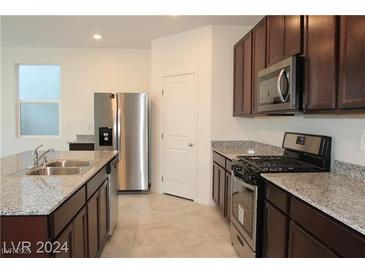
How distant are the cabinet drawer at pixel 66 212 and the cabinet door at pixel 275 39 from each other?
1.98 metres

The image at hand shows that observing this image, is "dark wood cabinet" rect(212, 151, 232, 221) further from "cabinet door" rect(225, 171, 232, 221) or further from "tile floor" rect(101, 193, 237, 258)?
"tile floor" rect(101, 193, 237, 258)

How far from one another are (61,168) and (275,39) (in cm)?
227

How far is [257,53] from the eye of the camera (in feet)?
10.6

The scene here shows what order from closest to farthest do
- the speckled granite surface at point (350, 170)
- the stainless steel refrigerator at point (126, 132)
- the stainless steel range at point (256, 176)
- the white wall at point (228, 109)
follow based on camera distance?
the speckled granite surface at point (350, 170) → the stainless steel range at point (256, 176) → the white wall at point (228, 109) → the stainless steel refrigerator at point (126, 132)

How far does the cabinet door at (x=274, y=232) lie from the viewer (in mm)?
1863

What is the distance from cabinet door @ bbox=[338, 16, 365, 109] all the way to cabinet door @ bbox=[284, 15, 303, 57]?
1.65 ft

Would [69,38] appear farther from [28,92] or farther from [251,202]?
[251,202]

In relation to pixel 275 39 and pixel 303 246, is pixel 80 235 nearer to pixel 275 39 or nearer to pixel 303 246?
pixel 303 246

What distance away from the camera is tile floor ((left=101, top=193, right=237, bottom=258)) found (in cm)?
283

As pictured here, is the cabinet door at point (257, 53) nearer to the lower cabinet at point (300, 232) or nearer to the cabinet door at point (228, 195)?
the cabinet door at point (228, 195)

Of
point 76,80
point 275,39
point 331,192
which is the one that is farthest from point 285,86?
point 76,80

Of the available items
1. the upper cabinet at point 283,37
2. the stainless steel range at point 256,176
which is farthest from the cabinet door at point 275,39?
the stainless steel range at point 256,176

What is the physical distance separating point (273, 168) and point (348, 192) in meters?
0.71
